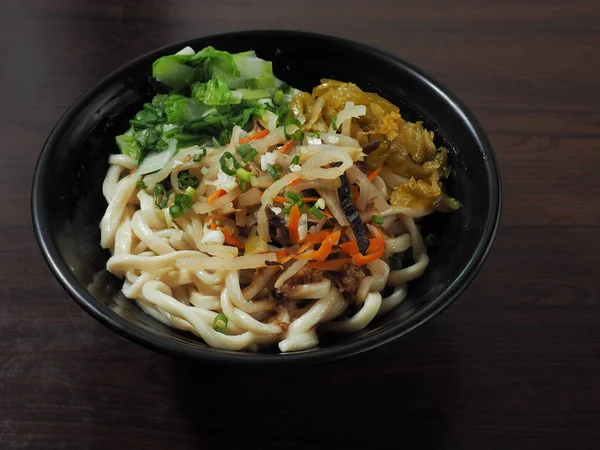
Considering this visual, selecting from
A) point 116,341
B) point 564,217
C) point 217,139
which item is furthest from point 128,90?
point 564,217

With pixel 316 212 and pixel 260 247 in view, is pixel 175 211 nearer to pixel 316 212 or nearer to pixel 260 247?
pixel 260 247

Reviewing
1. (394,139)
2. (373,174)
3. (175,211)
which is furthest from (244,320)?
(394,139)

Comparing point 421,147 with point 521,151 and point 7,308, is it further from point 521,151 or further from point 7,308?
point 7,308

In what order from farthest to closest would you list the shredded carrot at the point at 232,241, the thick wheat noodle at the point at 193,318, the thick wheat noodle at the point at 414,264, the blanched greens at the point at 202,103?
the blanched greens at the point at 202,103, the thick wheat noodle at the point at 414,264, the shredded carrot at the point at 232,241, the thick wheat noodle at the point at 193,318

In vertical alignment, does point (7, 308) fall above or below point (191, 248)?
below

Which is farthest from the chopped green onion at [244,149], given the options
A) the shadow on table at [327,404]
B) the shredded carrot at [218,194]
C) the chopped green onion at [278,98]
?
the shadow on table at [327,404]

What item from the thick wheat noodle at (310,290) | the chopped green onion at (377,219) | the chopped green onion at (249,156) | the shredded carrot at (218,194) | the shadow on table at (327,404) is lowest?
the shadow on table at (327,404)

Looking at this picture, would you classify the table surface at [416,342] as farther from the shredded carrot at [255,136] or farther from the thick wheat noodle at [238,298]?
the shredded carrot at [255,136]
